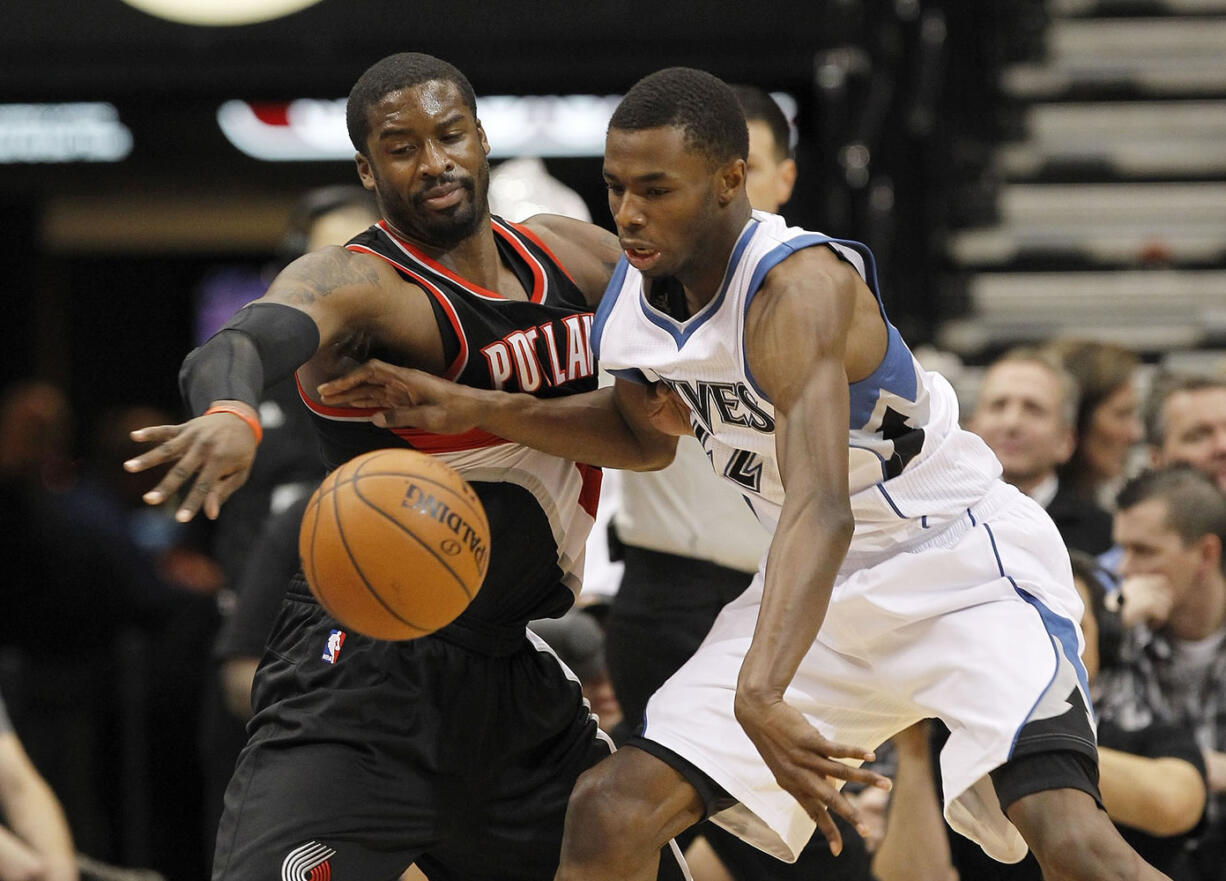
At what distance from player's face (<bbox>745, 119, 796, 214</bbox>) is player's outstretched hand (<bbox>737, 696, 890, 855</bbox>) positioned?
2.12m

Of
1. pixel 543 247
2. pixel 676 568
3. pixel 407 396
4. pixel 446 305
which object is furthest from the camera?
pixel 676 568

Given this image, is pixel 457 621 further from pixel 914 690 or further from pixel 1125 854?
pixel 1125 854

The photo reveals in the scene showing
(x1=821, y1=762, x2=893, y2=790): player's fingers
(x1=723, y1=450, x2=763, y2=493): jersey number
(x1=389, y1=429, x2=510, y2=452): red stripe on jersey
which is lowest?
(x1=821, y1=762, x2=893, y2=790): player's fingers

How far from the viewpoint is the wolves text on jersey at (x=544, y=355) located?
13.1 feet

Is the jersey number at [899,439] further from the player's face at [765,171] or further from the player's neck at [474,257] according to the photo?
the player's face at [765,171]

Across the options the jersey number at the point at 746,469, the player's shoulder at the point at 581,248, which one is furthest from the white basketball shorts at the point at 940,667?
the player's shoulder at the point at 581,248

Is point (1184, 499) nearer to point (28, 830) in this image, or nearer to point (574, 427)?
point (574, 427)

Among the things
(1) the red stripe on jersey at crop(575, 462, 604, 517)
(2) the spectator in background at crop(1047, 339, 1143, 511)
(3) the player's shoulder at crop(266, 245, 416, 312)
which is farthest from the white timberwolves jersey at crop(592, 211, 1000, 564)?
(2) the spectator in background at crop(1047, 339, 1143, 511)

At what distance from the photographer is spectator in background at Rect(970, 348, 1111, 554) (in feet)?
20.3

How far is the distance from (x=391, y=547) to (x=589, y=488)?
0.89 m

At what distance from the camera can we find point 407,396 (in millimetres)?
3822

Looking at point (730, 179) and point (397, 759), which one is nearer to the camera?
point (730, 179)

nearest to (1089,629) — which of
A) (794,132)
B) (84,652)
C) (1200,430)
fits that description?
(1200,430)

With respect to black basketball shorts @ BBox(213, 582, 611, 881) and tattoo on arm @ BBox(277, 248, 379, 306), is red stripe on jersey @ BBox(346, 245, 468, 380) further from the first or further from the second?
black basketball shorts @ BBox(213, 582, 611, 881)
